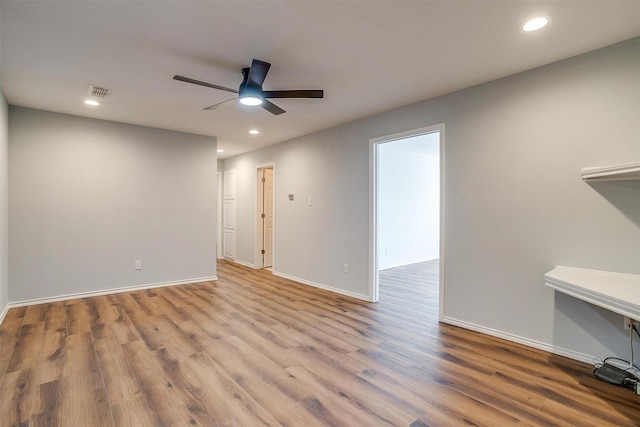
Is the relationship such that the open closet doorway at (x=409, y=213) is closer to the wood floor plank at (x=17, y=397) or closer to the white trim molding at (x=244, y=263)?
the white trim molding at (x=244, y=263)

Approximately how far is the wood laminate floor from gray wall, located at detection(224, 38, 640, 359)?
0.32 metres

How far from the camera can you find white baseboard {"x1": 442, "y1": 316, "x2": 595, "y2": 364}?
253cm

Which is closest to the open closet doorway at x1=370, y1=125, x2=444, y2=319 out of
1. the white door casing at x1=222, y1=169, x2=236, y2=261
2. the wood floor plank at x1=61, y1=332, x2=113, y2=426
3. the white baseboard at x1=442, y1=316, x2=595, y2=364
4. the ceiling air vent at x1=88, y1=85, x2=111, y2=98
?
the white baseboard at x1=442, y1=316, x2=595, y2=364

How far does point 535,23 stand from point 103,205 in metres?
5.35

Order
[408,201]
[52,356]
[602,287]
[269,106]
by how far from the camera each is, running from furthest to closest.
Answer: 1. [408,201]
2. [269,106]
3. [52,356]
4. [602,287]

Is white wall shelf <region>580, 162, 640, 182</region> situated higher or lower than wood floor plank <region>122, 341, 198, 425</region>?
higher

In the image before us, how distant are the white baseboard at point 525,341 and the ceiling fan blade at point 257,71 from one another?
10.2ft

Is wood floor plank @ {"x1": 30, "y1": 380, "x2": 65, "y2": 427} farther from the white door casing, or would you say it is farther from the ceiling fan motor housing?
the white door casing

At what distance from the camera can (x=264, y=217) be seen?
6.59 meters

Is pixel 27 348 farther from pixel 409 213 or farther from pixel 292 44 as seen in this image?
pixel 409 213

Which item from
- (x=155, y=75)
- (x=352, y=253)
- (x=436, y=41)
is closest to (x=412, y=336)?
(x=352, y=253)

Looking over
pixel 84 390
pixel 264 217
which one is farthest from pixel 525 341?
pixel 264 217

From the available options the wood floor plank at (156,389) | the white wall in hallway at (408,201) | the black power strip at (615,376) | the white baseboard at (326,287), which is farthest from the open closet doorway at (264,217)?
the black power strip at (615,376)

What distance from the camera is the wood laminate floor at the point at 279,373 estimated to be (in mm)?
1891
